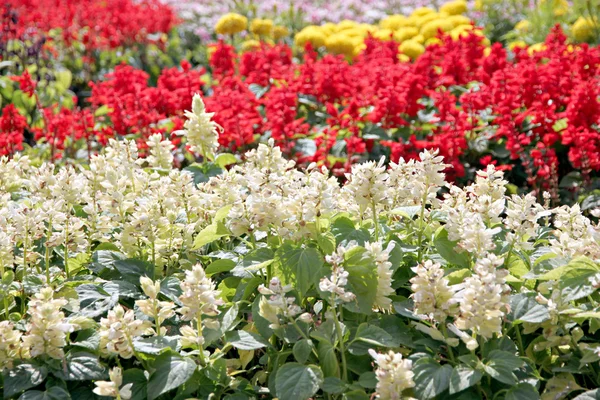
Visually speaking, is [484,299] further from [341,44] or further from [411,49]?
[341,44]

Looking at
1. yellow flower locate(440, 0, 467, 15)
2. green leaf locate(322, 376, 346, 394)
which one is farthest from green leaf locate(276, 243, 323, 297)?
yellow flower locate(440, 0, 467, 15)

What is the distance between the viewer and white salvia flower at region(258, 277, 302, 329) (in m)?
2.00

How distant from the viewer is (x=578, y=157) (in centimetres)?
377

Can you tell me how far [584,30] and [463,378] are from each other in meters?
5.95

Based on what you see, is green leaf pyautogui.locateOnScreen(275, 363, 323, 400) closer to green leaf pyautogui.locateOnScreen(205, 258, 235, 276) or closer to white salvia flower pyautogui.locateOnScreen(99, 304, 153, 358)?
white salvia flower pyautogui.locateOnScreen(99, 304, 153, 358)

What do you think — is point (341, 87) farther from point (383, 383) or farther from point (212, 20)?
point (212, 20)

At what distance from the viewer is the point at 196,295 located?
1964 mm

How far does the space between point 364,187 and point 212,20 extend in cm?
832

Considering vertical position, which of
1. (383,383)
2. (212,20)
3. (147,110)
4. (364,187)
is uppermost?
(364,187)

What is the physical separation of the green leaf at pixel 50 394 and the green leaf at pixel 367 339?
727 millimetres

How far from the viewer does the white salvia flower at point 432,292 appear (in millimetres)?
1944

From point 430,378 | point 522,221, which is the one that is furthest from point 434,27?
point 430,378

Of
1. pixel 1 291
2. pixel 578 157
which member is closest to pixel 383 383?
pixel 1 291

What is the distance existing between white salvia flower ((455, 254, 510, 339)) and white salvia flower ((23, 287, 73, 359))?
3.22 feet
